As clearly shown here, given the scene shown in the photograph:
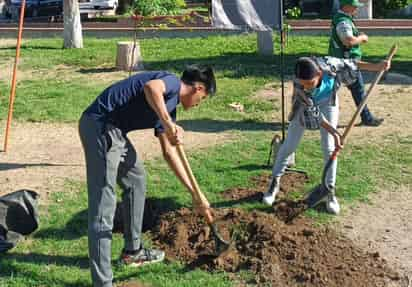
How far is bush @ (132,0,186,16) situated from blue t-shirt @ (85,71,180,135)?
604cm

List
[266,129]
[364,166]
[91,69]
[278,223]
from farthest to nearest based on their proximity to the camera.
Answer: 1. [91,69]
2. [266,129]
3. [364,166]
4. [278,223]

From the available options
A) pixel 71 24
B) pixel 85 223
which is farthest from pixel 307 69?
pixel 71 24

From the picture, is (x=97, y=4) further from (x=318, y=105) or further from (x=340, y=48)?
(x=318, y=105)

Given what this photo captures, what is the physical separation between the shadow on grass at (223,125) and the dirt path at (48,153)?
0.23 m

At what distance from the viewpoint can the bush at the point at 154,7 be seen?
9961 mm

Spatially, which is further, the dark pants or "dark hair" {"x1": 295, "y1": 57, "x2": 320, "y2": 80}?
the dark pants

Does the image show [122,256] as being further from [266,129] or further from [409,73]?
[409,73]

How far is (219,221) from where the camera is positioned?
529cm

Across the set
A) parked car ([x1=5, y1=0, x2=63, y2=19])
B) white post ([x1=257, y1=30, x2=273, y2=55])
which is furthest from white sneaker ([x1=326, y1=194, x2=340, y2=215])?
parked car ([x1=5, y1=0, x2=63, y2=19])

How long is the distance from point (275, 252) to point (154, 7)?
618 centimetres

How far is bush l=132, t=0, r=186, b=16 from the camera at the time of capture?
9.96 metres

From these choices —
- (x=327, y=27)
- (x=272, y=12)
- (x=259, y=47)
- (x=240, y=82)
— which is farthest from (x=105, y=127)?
(x=327, y=27)

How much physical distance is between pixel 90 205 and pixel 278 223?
171 cm

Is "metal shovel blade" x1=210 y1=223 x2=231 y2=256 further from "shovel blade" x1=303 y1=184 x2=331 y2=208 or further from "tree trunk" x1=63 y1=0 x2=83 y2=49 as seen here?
"tree trunk" x1=63 y1=0 x2=83 y2=49
